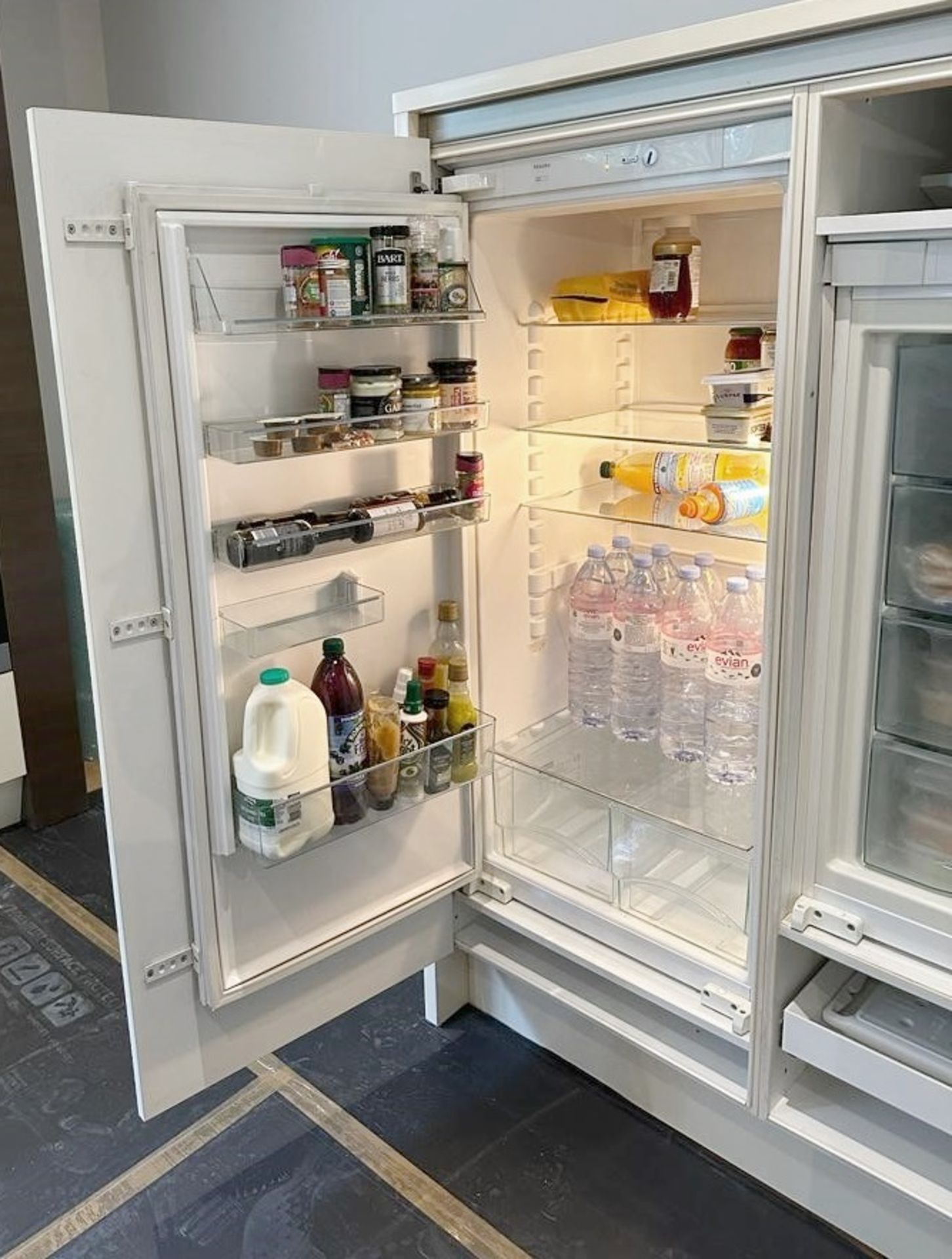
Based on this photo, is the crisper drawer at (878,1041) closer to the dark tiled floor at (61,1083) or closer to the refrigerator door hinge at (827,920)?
the refrigerator door hinge at (827,920)

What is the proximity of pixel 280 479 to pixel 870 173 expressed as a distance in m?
0.81

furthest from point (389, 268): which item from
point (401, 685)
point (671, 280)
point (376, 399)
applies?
point (401, 685)

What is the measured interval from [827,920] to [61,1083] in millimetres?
1371

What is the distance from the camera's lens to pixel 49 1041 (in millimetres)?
2027

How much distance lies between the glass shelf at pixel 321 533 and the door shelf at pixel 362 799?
315mm

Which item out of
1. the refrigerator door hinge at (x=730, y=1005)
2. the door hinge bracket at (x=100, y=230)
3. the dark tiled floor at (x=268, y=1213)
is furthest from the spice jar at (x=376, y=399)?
the dark tiled floor at (x=268, y=1213)

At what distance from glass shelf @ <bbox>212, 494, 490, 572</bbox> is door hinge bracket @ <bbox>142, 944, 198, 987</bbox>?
0.53m

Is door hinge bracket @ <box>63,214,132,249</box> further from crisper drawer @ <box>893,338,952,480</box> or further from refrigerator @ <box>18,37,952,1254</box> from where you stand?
crisper drawer @ <box>893,338,952,480</box>

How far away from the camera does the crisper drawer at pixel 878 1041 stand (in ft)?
4.41

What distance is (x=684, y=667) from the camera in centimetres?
183

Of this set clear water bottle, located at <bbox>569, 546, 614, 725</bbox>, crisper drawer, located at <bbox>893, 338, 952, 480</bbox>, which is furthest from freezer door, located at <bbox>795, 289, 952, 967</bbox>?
clear water bottle, located at <bbox>569, 546, 614, 725</bbox>

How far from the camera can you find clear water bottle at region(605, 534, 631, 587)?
1.92m

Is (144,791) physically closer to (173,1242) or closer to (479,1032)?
(173,1242)

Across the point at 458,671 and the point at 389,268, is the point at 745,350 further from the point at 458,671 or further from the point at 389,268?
the point at 458,671
